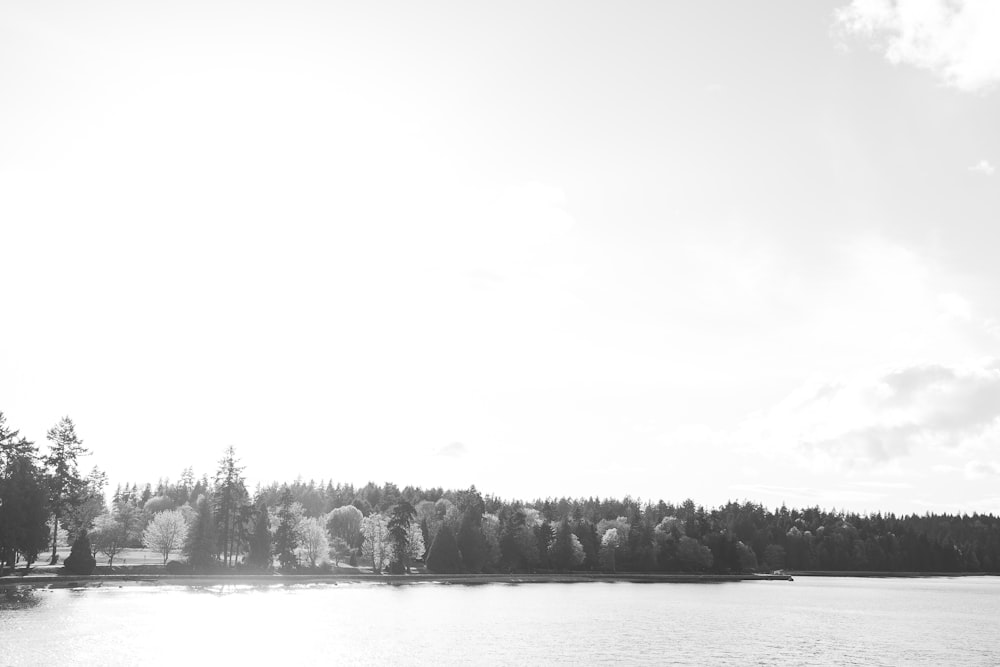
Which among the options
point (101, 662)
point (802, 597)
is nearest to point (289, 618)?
point (101, 662)

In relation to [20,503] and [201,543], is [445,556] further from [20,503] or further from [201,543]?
[20,503]

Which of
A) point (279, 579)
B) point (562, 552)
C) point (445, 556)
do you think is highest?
point (562, 552)

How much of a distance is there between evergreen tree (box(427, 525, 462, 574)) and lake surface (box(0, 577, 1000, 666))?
30166mm

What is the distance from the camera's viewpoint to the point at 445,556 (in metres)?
165

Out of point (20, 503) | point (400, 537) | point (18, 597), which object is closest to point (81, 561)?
point (20, 503)

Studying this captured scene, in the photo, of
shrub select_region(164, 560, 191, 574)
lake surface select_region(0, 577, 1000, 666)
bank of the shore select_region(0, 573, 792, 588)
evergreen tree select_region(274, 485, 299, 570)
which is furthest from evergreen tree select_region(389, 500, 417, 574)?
shrub select_region(164, 560, 191, 574)

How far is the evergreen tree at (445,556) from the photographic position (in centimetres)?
16538

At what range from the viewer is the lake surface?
65.2 m

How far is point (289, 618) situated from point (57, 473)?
6003cm

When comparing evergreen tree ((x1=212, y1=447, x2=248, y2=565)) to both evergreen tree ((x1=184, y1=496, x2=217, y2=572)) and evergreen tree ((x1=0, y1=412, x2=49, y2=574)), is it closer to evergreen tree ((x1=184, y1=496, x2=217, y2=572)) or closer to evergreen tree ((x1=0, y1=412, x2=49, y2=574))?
evergreen tree ((x1=184, y1=496, x2=217, y2=572))

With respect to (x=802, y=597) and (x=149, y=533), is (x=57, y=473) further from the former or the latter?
(x=802, y=597)

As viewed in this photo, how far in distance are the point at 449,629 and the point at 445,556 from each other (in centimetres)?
8315

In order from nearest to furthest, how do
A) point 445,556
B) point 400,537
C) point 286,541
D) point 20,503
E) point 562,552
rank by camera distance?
point 20,503
point 286,541
point 400,537
point 445,556
point 562,552

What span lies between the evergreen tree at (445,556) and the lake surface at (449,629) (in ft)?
99.0
